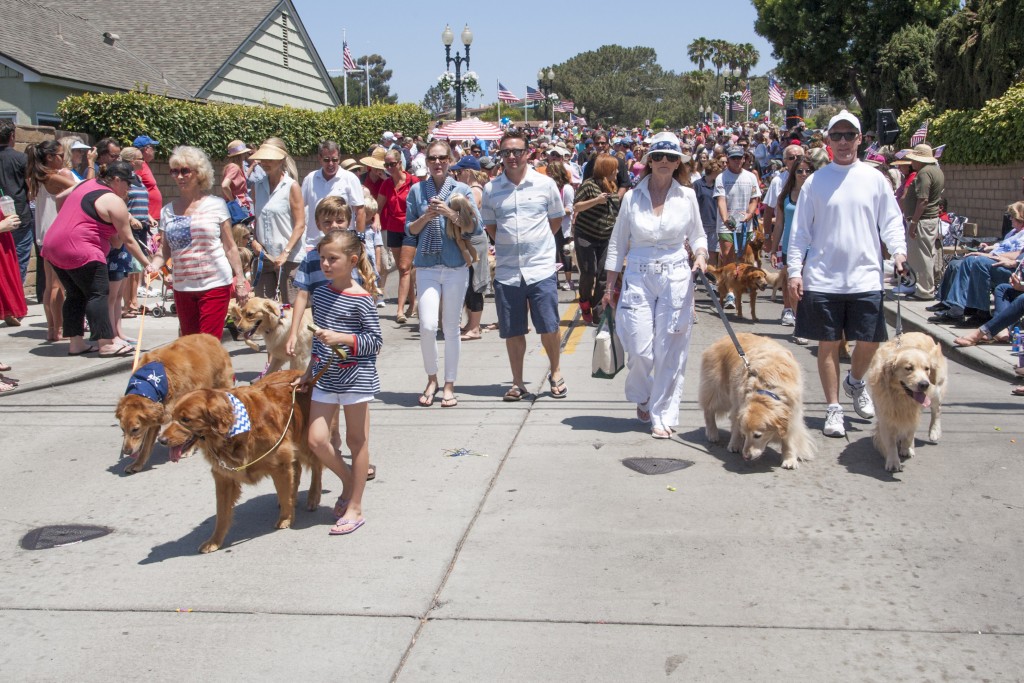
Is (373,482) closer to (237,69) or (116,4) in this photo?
(237,69)

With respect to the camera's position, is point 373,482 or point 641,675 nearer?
point 641,675

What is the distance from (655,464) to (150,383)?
10.8ft

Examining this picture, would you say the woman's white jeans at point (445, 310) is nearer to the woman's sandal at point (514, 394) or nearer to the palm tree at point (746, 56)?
the woman's sandal at point (514, 394)

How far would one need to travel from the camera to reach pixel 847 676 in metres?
3.82

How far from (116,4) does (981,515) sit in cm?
3034

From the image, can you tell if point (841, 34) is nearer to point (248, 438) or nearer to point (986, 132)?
point (986, 132)

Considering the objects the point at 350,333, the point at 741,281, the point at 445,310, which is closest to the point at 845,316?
the point at 445,310

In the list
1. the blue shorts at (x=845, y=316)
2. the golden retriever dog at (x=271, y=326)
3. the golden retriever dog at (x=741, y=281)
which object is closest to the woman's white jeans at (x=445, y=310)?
the golden retriever dog at (x=271, y=326)

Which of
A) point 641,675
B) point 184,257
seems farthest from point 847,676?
point 184,257

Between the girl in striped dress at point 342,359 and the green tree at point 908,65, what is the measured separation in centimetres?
3498

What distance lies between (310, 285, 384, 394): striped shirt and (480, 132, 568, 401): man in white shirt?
298 centimetres

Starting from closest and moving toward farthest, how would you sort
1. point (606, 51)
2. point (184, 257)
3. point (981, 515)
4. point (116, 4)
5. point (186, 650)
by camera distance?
point (186, 650) → point (981, 515) → point (184, 257) → point (116, 4) → point (606, 51)

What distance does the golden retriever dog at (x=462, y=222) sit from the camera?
27.0 ft

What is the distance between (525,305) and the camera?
8.30m
